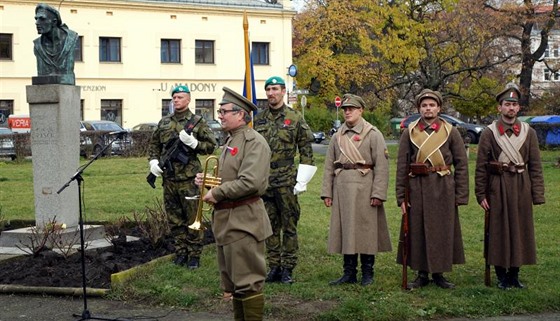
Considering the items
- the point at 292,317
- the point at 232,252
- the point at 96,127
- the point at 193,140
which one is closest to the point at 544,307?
the point at 292,317

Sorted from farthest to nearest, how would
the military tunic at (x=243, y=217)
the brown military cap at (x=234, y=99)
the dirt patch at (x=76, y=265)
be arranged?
the dirt patch at (x=76, y=265), the brown military cap at (x=234, y=99), the military tunic at (x=243, y=217)

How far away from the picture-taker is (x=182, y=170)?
10453mm

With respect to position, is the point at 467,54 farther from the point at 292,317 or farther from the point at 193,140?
the point at 292,317

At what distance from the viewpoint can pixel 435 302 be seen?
8.58 meters

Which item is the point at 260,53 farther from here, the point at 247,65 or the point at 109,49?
the point at 247,65

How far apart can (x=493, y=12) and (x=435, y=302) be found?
2449 cm

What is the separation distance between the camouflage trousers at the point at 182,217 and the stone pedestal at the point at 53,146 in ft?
6.83

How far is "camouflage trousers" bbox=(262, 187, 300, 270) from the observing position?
378 inches

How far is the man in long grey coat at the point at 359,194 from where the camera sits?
367 inches

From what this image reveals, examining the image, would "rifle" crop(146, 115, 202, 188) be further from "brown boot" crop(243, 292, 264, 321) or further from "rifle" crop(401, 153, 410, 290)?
"brown boot" crop(243, 292, 264, 321)

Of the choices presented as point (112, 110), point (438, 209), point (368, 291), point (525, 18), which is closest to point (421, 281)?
point (368, 291)

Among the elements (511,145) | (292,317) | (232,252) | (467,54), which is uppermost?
(467,54)

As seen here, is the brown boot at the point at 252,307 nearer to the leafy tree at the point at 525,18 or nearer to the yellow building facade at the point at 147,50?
the leafy tree at the point at 525,18

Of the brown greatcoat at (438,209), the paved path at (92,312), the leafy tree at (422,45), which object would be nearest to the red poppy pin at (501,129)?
the brown greatcoat at (438,209)
